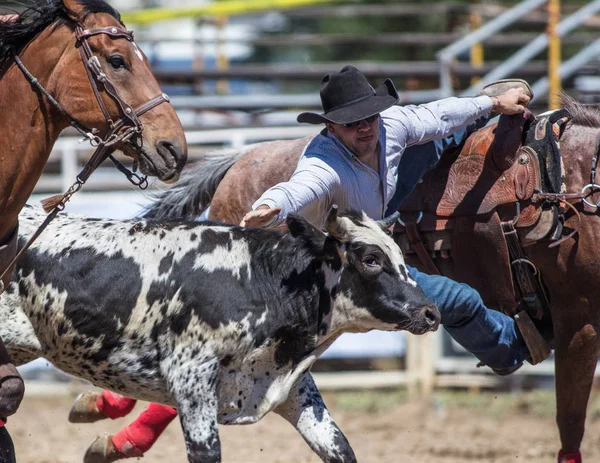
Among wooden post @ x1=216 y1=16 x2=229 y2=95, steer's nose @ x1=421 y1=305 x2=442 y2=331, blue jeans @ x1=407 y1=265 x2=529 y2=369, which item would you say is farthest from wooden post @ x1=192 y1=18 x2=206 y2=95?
steer's nose @ x1=421 y1=305 x2=442 y2=331

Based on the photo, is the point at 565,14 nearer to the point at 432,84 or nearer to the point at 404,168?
the point at 432,84

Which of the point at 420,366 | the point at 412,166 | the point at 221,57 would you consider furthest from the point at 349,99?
the point at 221,57

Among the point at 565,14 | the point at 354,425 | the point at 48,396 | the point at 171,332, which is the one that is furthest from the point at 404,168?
the point at 565,14

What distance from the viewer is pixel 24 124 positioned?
341 cm

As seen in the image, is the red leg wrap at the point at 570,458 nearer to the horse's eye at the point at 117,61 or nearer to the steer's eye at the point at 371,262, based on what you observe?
the steer's eye at the point at 371,262

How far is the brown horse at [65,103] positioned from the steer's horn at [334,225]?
609mm

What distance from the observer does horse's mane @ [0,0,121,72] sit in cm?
344

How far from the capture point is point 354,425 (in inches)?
279

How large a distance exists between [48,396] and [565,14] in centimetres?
828

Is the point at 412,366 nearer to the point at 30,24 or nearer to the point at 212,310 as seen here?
the point at 212,310

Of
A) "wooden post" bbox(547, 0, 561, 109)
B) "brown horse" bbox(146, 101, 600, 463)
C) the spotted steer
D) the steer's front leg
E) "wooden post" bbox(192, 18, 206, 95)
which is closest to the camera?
the steer's front leg

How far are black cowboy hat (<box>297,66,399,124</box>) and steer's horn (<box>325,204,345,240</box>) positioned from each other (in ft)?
1.53

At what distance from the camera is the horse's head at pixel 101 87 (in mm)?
3420

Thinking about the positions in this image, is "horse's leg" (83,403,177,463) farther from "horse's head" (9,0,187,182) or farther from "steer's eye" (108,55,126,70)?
"steer's eye" (108,55,126,70)
